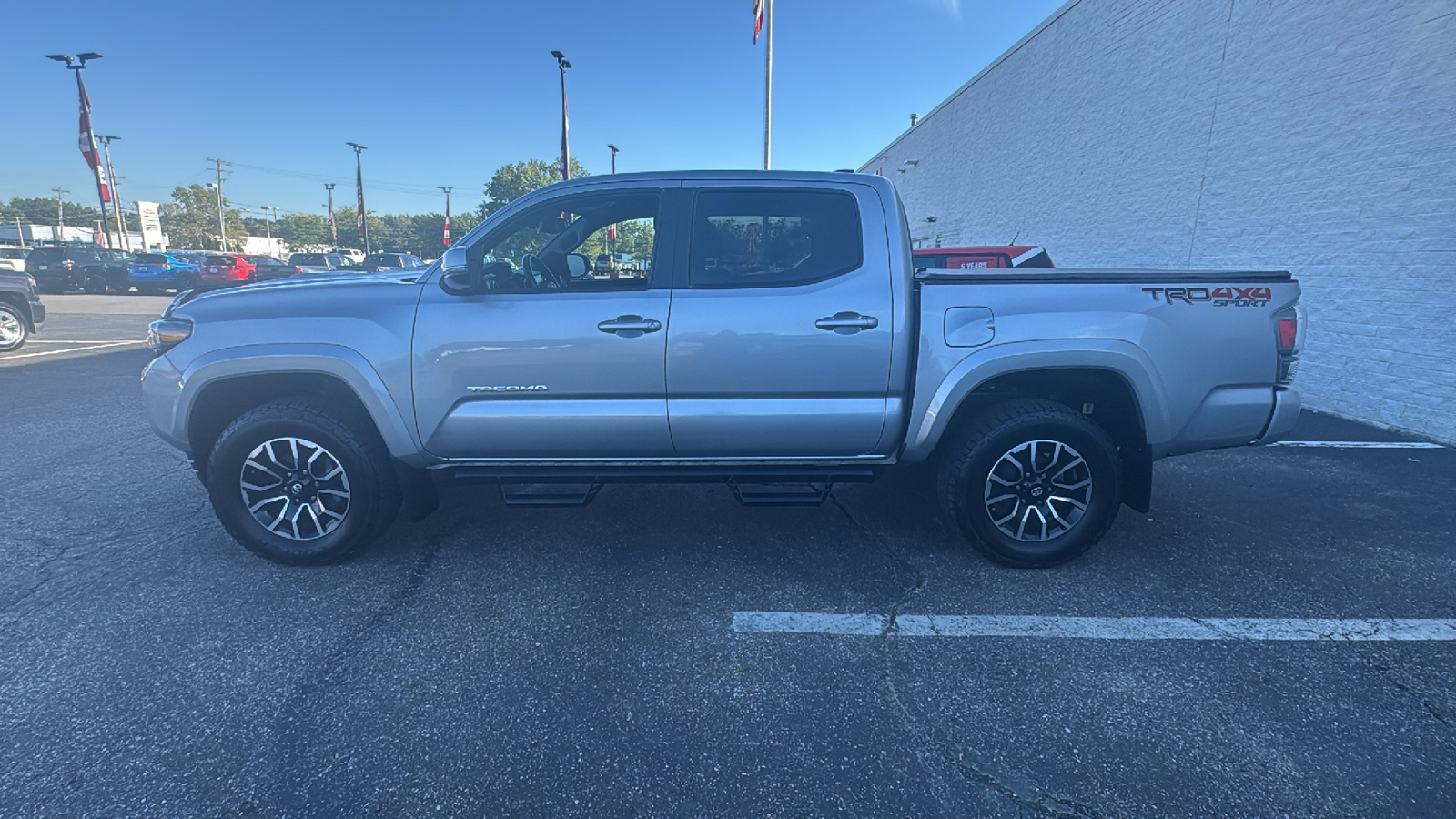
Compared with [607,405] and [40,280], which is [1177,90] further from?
[40,280]

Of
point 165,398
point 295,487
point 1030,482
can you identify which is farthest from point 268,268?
point 1030,482

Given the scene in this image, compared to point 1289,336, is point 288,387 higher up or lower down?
lower down

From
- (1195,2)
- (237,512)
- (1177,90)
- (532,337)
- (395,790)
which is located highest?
(1195,2)

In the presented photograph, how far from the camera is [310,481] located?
3535 millimetres

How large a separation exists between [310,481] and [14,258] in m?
25.9

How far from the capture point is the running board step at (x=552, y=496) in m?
3.52

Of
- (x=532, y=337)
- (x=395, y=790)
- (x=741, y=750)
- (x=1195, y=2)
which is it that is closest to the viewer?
(x=395, y=790)

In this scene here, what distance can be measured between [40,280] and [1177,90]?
108ft

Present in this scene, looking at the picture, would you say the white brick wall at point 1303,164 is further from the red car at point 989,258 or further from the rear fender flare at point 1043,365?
the rear fender flare at point 1043,365

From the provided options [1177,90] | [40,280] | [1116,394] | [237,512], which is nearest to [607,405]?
[237,512]

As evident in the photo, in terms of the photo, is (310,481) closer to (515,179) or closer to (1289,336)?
(1289,336)

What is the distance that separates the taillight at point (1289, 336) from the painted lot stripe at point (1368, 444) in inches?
129

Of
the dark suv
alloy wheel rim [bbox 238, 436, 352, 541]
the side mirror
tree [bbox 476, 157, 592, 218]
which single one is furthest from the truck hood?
tree [bbox 476, 157, 592, 218]

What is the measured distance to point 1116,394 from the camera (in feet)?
11.8
